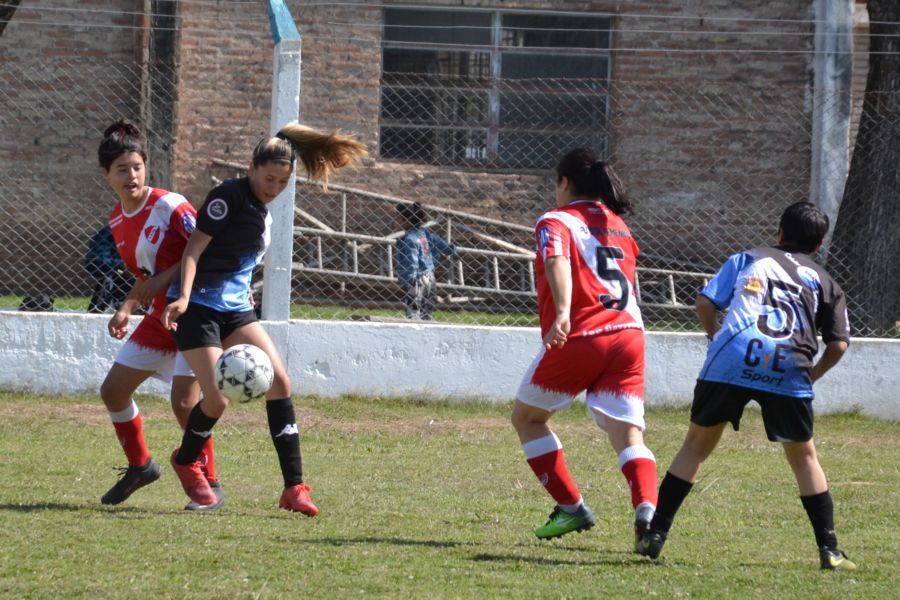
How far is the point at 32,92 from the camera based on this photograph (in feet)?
49.4

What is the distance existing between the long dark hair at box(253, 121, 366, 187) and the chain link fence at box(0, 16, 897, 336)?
7.59m

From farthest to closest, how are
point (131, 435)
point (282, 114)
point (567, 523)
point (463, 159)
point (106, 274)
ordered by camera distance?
1. point (463, 159)
2. point (106, 274)
3. point (282, 114)
4. point (131, 435)
5. point (567, 523)

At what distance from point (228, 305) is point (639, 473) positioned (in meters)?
2.02

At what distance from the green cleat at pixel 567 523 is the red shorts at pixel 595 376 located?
15.8 inches

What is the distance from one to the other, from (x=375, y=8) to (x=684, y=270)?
5.56m

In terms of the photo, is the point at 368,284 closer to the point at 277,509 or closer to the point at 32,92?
the point at 32,92

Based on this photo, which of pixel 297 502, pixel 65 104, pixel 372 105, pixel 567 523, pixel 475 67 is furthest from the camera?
pixel 475 67

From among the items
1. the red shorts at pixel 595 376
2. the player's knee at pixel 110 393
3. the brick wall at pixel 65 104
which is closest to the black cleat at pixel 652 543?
Answer: the red shorts at pixel 595 376

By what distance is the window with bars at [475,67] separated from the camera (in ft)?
51.5

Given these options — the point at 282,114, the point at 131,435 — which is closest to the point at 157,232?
the point at 131,435

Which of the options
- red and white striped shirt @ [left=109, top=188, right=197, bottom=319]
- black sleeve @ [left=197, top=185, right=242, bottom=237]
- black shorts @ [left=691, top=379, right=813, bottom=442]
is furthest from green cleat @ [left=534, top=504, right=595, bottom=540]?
red and white striped shirt @ [left=109, top=188, right=197, bottom=319]

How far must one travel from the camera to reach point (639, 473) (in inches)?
207

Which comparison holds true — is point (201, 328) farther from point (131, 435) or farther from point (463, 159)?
point (463, 159)

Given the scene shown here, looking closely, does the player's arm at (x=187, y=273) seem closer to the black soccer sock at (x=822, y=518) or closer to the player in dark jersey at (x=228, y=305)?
the player in dark jersey at (x=228, y=305)
